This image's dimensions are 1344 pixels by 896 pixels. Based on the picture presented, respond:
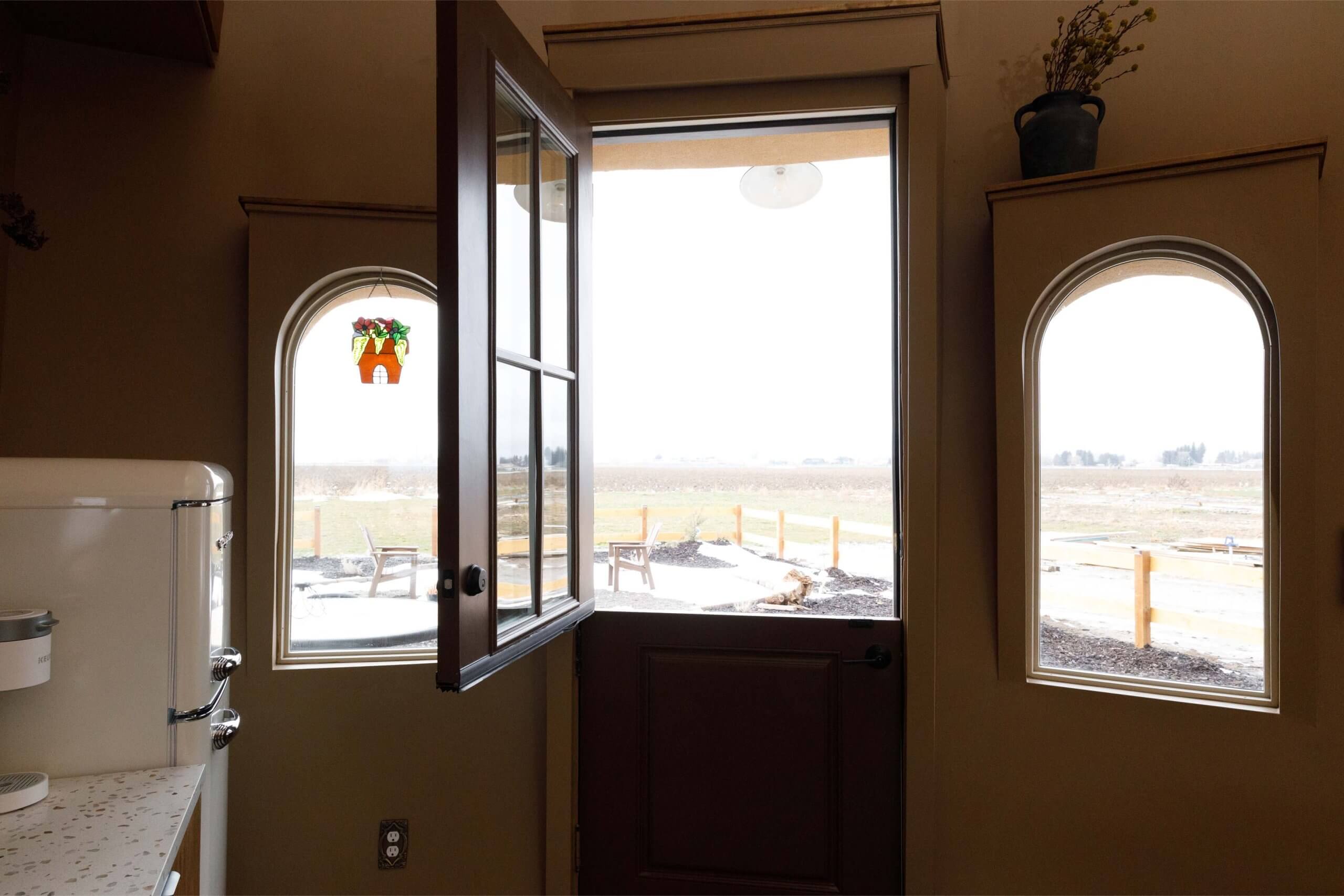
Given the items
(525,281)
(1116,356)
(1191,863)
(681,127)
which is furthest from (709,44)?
(1191,863)

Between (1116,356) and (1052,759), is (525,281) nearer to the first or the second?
(1116,356)

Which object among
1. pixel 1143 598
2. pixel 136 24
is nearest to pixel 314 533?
pixel 136 24

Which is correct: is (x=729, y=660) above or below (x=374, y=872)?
above

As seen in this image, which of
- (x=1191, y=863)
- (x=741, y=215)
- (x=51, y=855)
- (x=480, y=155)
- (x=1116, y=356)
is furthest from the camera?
(x=741, y=215)

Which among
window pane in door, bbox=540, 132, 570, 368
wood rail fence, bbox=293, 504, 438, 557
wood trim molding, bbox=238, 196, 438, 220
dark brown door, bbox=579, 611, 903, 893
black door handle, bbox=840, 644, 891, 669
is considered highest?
wood trim molding, bbox=238, 196, 438, 220

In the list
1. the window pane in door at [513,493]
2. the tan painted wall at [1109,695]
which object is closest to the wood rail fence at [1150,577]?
the tan painted wall at [1109,695]

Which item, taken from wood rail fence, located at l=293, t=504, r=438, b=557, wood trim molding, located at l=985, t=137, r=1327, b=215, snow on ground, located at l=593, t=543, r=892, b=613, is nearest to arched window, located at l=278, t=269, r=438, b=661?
wood rail fence, located at l=293, t=504, r=438, b=557

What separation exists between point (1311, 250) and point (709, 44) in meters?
1.55

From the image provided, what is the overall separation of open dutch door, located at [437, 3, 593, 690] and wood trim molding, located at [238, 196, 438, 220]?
1.93 feet

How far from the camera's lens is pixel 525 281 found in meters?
1.78

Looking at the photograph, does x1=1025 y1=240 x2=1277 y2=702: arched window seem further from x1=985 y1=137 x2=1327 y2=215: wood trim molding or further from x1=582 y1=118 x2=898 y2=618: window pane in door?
x1=582 y1=118 x2=898 y2=618: window pane in door

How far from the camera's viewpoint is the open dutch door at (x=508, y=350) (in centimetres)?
145

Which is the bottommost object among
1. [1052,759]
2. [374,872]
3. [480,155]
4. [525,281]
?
[374,872]

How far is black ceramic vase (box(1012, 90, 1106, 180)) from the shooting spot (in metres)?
2.02
